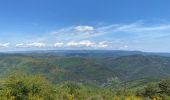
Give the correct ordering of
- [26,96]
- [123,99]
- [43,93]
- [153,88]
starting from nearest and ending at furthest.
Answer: [26,96] → [43,93] → [123,99] → [153,88]

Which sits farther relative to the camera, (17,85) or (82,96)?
(82,96)

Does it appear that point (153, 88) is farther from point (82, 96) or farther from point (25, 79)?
point (25, 79)

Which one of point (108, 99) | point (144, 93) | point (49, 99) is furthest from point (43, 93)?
point (144, 93)

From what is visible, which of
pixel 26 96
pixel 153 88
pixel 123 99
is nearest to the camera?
pixel 26 96

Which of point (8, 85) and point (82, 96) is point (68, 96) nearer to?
point (82, 96)

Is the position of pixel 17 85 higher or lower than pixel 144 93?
higher

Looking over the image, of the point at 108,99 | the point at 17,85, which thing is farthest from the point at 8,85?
the point at 108,99

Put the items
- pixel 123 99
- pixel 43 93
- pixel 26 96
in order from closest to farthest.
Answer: pixel 26 96 → pixel 43 93 → pixel 123 99

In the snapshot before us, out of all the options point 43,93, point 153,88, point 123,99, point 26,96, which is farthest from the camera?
point 153,88

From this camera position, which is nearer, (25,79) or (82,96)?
(25,79)
